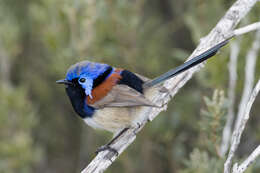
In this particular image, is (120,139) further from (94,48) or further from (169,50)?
(169,50)

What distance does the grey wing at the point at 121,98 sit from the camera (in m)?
3.51

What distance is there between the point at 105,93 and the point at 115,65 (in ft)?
5.32

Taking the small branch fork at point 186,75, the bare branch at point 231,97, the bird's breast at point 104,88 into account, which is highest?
the bird's breast at point 104,88

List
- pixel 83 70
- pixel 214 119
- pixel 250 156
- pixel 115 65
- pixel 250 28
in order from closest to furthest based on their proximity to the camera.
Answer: pixel 250 156 → pixel 250 28 → pixel 214 119 → pixel 83 70 → pixel 115 65

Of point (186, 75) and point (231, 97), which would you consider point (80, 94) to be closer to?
point (186, 75)

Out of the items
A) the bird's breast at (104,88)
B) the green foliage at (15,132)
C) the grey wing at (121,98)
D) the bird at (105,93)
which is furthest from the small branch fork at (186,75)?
the green foliage at (15,132)

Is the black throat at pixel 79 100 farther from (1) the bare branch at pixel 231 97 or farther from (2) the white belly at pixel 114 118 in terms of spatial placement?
(1) the bare branch at pixel 231 97

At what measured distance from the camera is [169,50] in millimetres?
6047

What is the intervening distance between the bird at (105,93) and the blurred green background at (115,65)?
798 millimetres

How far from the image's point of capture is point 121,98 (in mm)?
3633

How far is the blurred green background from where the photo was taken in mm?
4703

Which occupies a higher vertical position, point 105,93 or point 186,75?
point 105,93

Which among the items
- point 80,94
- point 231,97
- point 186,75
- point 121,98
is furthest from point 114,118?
point 231,97

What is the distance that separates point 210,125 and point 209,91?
1.90 m
